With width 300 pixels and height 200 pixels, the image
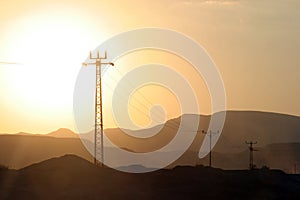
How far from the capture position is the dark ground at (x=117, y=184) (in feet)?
203

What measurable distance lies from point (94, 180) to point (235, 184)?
16.4 m

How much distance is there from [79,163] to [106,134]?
411 ft

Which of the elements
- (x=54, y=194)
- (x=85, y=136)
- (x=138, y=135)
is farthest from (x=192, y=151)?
(x=54, y=194)

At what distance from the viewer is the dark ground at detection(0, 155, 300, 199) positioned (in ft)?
203

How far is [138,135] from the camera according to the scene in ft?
577

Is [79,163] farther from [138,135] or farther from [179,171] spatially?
[138,135]

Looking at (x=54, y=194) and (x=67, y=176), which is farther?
(x=67, y=176)

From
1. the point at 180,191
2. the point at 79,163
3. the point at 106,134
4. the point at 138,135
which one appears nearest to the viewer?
the point at 180,191

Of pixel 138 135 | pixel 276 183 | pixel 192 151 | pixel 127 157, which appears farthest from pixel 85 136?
pixel 276 183

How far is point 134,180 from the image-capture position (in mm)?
70000

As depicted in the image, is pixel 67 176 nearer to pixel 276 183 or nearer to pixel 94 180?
pixel 94 180

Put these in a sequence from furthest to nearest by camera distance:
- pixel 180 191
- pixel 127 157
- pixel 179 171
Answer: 1. pixel 127 157
2. pixel 179 171
3. pixel 180 191

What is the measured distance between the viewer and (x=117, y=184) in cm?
6719

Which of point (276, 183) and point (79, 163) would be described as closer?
point (79, 163)
